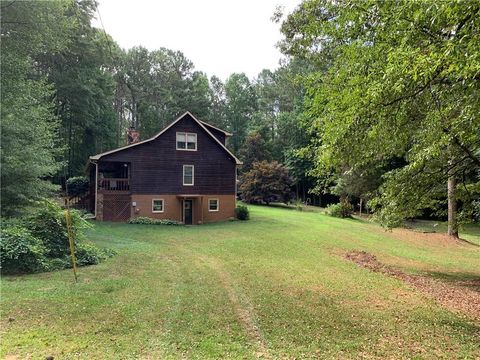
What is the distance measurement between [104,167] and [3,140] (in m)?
18.7

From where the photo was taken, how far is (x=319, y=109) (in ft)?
30.9

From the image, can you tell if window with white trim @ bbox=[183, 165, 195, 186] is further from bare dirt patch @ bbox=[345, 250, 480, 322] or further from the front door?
bare dirt patch @ bbox=[345, 250, 480, 322]

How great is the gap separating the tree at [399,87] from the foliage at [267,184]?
31724 millimetres

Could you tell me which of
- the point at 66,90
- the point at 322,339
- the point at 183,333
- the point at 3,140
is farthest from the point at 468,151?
the point at 66,90

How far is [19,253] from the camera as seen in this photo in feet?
33.1

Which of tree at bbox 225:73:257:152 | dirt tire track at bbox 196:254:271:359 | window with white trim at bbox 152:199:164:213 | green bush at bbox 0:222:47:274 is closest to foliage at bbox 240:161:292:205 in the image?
window with white trim at bbox 152:199:164:213

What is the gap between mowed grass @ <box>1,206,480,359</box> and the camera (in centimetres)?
527

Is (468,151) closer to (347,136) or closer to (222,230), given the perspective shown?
(347,136)

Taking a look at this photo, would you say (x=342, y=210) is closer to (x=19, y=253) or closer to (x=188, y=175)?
(x=188, y=175)

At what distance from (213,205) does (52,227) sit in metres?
18.3

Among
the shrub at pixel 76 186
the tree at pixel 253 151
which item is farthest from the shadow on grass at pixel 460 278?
the tree at pixel 253 151

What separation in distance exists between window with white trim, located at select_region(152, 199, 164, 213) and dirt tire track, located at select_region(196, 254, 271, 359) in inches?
683

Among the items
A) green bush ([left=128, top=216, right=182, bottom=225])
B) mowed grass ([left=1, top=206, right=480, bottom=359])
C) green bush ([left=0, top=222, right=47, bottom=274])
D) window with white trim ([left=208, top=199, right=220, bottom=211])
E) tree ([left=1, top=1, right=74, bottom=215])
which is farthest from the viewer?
window with white trim ([left=208, top=199, right=220, bottom=211])

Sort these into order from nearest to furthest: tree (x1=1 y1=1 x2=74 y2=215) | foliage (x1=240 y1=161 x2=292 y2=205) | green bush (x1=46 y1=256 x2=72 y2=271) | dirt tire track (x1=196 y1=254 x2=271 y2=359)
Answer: dirt tire track (x1=196 y1=254 x2=271 y2=359)
green bush (x1=46 y1=256 x2=72 y2=271)
tree (x1=1 y1=1 x2=74 y2=215)
foliage (x1=240 y1=161 x2=292 y2=205)
